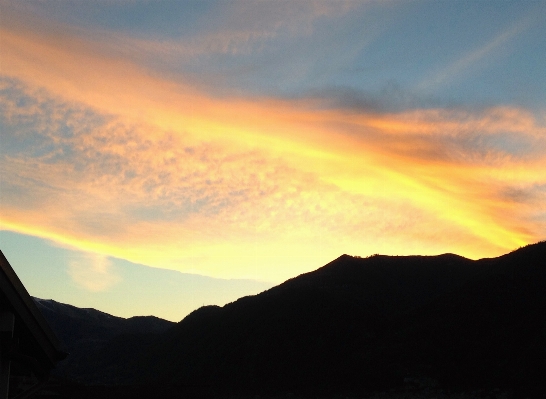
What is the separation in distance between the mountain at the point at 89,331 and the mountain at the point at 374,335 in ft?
43.7

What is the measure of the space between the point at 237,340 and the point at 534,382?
3479 cm

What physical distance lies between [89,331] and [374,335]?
90238mm

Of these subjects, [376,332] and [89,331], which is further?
[89,331]

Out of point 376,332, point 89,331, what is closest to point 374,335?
point 376,332

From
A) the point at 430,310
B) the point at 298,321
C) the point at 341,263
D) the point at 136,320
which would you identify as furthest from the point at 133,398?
the point at 136,320

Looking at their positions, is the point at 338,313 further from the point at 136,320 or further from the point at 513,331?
the point at 136,320

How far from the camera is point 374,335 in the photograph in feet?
178

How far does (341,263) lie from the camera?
250 feet

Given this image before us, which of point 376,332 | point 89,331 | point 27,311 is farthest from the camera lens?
point 89,331

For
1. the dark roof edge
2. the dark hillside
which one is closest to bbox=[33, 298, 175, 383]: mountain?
the dark hillside

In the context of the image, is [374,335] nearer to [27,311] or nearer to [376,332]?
[376,332]

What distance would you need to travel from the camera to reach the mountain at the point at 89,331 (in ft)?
304

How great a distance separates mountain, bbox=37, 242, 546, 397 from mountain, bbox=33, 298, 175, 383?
43.7 ft

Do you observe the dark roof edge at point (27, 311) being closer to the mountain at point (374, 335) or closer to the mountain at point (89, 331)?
the mountain at point (374, 335)
